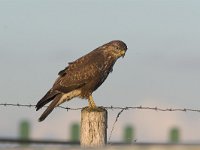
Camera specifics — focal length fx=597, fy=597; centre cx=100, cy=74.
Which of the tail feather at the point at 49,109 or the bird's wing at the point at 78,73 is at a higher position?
the bird's wing at the point at 78,73

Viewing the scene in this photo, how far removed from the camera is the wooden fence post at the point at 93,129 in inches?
239

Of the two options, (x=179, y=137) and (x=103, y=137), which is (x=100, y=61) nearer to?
(x=103, y=137)

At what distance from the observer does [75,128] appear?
20.3 m

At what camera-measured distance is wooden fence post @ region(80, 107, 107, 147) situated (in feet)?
19.9

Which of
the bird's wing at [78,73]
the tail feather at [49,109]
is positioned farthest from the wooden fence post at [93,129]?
the bird's wing at [78,73]

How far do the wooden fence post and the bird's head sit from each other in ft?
14.2

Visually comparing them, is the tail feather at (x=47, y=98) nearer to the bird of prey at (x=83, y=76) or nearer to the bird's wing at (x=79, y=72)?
the bird of prey at (x=83, y=76)

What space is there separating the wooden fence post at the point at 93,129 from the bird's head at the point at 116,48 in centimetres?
432

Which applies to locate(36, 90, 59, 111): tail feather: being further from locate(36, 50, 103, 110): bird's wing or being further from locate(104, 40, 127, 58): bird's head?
locate(104, 40, 127, 58): bird's head

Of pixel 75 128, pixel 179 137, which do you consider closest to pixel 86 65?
pixel 75 128

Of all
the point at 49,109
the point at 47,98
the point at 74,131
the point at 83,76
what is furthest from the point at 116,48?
the point at 74,131

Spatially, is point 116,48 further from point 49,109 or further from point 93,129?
point 93,129

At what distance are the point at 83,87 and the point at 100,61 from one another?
53 cm

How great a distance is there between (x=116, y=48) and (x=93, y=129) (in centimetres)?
455
